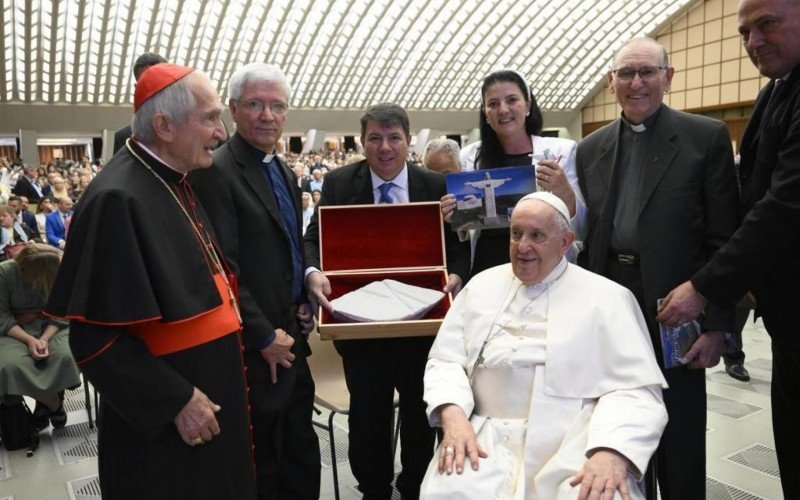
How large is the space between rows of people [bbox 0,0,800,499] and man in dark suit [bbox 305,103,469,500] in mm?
12

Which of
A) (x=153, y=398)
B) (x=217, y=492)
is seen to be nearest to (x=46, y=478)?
(x=217, y=492)

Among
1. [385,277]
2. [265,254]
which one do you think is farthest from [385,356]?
[265,254]

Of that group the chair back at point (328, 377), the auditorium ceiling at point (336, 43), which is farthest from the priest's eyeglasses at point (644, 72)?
the auditorium ceiling at point (336, 43)

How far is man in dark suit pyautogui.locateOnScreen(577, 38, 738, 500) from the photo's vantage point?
2.50 m

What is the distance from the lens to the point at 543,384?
7.28 ft

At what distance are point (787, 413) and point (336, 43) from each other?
134 feet

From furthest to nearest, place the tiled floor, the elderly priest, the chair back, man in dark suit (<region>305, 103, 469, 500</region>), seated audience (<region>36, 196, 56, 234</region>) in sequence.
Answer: seated audience (<region>36, 196, 56, 234</region>)
the tiled floor
the chair back
man in dark suit (<region>305, 103, 469, 500</region>)
the elderly priest

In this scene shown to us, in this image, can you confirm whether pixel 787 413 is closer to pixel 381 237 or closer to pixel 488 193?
pixel 488 193

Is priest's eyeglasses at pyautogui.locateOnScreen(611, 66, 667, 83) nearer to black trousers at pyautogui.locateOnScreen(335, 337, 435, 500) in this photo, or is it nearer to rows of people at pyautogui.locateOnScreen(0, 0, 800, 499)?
rows of people at pyautogui.locateOnScreen(0, 0, 800, 499)

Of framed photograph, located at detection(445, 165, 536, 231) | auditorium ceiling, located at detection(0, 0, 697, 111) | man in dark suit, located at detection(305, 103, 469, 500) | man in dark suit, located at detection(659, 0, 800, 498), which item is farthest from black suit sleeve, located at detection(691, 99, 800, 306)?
auditorium ceiling, located at detection(0, 0, 697, 111)

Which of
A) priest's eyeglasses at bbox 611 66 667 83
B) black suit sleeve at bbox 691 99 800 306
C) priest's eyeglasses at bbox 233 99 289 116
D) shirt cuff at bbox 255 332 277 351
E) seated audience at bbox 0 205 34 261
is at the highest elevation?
priest's eyeglasses at bbox 611 66 667 83

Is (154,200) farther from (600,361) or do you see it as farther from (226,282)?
(600,361)

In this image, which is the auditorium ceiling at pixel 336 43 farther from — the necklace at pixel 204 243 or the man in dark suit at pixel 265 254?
the necklace at pixel 204 243

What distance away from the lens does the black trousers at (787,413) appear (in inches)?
95.0
